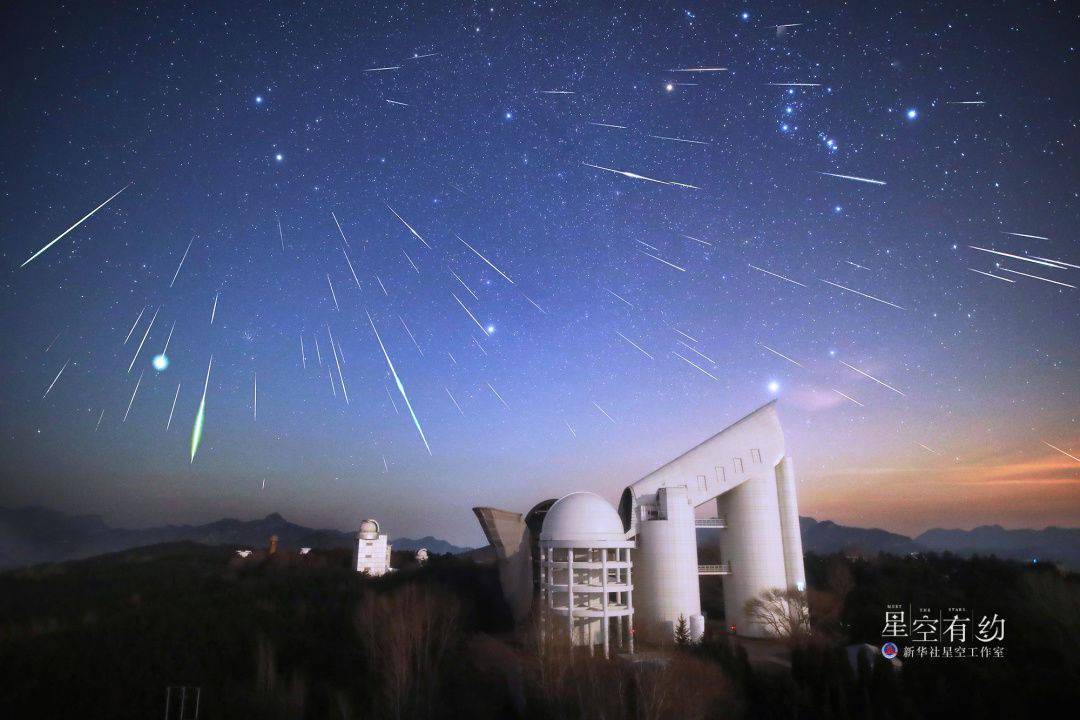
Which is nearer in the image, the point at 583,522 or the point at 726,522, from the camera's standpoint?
the point at 583,522

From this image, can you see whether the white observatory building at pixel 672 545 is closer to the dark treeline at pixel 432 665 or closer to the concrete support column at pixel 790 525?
the concrete support column at pixel 790 525

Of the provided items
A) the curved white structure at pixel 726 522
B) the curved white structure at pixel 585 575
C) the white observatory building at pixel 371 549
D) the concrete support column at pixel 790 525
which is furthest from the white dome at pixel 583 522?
the white observatory building at pixel 371 549

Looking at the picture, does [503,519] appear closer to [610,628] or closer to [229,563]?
[610,628]

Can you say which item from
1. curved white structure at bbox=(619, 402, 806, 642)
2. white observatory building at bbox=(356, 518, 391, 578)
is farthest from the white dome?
white observatory building at bbox=(356, 518, 391, 578)

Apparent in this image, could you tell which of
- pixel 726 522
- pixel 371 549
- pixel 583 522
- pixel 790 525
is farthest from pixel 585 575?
pixel 371 549

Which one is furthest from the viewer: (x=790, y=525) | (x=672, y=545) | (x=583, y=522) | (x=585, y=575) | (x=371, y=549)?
(x=371, y=549)

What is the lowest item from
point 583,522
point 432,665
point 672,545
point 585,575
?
point 432,665

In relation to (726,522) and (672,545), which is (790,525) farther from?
(672,545)
